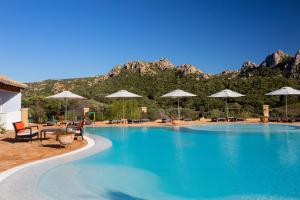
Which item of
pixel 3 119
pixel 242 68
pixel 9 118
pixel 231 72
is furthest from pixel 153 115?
pixel 242 68

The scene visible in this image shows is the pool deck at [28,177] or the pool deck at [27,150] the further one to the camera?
the pool deck at [27,150]

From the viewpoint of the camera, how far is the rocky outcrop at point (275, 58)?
179ft

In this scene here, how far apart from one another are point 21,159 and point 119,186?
326 cm

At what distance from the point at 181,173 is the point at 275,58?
52374 mm

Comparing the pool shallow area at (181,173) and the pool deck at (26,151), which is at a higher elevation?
the pool deck at (26,151)

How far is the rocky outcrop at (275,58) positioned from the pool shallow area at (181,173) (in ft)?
147

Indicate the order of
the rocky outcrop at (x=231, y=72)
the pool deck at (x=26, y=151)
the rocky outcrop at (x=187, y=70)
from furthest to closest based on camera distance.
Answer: the rocky outcrop at (x=231, y=72) → the rocky outcrop at (x=187, y=70) → the pool deck at (x=26, y=151)

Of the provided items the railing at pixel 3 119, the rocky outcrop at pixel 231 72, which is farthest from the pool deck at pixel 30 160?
the rocky outcrop at pixel 231 72

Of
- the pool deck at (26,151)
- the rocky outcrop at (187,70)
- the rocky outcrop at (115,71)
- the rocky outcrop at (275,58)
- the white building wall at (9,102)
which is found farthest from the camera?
the rocky outcrop at (115,71)

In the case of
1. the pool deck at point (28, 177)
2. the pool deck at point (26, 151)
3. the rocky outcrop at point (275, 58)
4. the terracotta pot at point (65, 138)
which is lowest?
the pool deck at point (28, 177)

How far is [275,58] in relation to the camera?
5547cm

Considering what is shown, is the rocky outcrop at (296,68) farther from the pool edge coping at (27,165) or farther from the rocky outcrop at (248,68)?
the pool edge coping at (27,165)

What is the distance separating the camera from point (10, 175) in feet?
21.7

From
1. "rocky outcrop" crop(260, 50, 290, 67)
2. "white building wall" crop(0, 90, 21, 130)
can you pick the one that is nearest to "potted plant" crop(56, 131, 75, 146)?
"white building wall" crop(0, 90, 21, 130)
